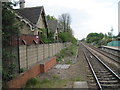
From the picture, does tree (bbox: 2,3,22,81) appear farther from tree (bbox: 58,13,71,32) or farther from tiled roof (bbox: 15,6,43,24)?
tree (bbox: 58,13,71,32)

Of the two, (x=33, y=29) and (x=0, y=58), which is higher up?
(x=33, y=29)

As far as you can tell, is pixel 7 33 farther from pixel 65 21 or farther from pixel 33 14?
pixel 65 21

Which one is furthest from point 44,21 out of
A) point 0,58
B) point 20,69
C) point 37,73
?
point 0,58

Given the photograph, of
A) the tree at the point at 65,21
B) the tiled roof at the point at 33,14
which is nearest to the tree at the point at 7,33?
the tiled roof at the point at 33,14

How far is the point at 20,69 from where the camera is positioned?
9273 millimetres

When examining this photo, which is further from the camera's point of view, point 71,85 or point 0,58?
point 71,85

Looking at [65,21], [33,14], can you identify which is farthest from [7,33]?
[65,21]

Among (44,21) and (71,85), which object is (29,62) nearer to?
(71,85)

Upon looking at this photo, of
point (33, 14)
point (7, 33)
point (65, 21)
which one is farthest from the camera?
point (65, 21)

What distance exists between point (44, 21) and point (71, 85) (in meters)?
20.6

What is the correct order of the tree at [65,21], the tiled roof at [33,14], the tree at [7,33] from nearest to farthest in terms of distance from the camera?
the tree at [7,33]
the tiled roof at [33,14]
the tree at [65,21]

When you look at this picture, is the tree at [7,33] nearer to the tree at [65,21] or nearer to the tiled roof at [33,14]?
the tiled roof at [33,14]

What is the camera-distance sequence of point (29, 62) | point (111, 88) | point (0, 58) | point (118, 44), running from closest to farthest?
point (0, 58), point (111, 88), point (29, 62), point (118, 44)

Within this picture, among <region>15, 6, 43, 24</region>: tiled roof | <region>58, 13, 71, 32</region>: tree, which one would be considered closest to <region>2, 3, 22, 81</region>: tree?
<region>15, 6, 43, 24</region>: tiled roof
